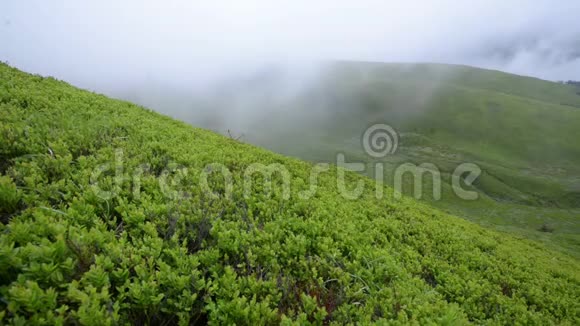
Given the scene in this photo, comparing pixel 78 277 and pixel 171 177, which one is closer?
pixel 78 277

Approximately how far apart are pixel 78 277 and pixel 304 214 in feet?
15.2

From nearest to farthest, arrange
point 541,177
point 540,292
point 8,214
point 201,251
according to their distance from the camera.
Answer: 1. point 8,214
2. point 201,251
3. point 540,292
4. point 541,177

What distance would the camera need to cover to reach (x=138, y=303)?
3.83m

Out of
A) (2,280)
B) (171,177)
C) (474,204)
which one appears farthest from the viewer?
(474,204)

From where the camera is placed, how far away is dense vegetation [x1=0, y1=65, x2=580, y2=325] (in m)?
3.77

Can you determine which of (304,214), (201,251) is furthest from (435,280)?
(201,251)

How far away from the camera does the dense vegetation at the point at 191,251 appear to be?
3.77 m

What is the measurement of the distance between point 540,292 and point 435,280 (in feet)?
10.9

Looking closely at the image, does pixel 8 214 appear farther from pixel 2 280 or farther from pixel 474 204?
pixel 474 204

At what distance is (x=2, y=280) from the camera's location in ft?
11.4

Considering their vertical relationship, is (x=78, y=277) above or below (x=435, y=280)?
above

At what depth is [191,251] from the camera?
5.24m

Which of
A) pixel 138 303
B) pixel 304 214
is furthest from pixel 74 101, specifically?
pixel 138 303

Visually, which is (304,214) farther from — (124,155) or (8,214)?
(8,214)
